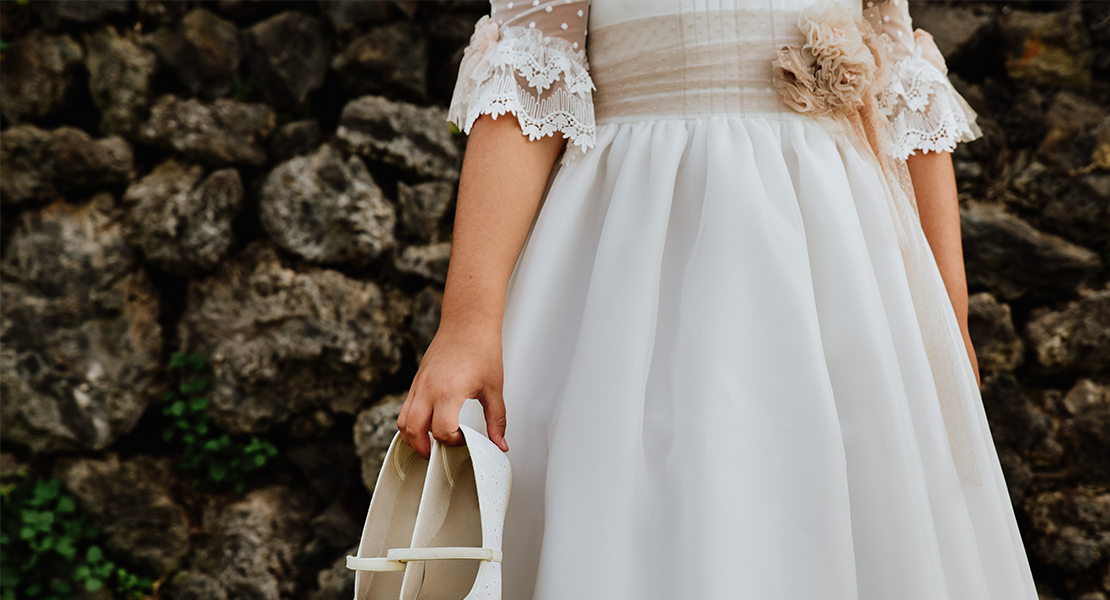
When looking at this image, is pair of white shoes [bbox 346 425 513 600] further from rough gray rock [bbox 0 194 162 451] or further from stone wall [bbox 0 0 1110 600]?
rough gray rock [bbox 0 194 162 451]

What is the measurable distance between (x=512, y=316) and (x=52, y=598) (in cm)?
194

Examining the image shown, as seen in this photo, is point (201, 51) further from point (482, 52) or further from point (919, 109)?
point (919, 109)

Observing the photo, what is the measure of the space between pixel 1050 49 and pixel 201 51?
2433 millimetres

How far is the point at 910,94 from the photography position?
3.39 feet

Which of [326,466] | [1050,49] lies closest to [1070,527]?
[1050,49]

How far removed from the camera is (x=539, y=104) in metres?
0.88

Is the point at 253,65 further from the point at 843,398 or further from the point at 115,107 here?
the point at 843,398

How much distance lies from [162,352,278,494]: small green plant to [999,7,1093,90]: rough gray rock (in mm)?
2436

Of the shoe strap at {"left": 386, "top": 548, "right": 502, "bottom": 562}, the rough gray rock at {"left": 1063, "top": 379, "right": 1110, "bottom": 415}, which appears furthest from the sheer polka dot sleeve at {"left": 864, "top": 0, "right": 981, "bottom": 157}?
the rough gray rock at {"left": 1063, "top": 379, "right": 1110, "bottom": 415}

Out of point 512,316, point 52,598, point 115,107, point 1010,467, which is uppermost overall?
point 115,107

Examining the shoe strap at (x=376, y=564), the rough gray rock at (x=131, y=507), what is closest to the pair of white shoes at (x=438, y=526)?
the shoe strap at (x=376, y=564)

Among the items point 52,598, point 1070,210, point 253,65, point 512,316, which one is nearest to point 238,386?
point 52,598

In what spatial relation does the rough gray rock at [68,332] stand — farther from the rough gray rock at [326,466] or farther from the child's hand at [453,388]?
the child's hand at [453,388]

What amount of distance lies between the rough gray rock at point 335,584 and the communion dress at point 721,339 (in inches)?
55.6
